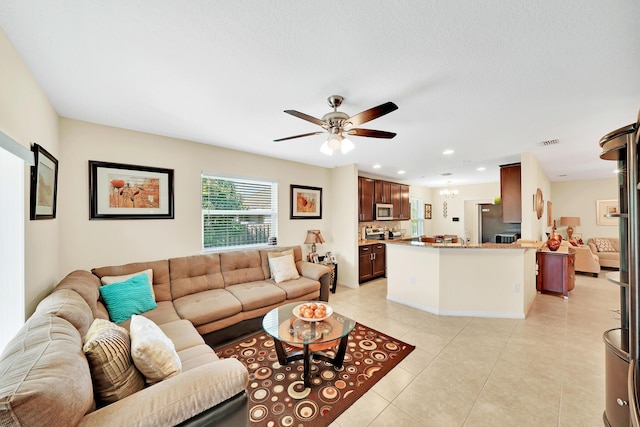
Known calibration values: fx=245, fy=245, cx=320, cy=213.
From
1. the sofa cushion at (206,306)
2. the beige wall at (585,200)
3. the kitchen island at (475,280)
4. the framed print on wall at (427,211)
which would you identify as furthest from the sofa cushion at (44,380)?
the beige wall at (585,200)

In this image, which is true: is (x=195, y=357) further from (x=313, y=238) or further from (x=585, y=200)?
(x=585, y=200)

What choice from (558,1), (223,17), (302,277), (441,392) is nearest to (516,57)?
(558,1)

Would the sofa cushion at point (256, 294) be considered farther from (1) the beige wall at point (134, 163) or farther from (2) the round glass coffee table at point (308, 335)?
(1) the beige wall at point (134, 163)

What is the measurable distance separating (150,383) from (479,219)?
905 centimetres

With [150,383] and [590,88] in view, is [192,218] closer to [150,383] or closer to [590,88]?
[150,383]

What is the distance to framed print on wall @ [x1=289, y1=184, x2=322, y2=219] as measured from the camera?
458 cm

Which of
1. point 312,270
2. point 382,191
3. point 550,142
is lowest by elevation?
point 312,270

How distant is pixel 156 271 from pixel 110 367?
6.43ft

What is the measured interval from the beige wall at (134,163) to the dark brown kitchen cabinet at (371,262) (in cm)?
257

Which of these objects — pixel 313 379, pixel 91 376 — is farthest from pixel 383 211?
pixel 91 376

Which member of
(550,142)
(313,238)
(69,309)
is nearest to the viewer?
(69,309)

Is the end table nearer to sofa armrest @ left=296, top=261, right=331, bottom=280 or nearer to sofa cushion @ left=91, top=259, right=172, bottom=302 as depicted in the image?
sofa armrest @ left=296, top=261, right=331, bottom=280

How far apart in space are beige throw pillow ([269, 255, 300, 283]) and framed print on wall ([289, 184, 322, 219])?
1.01 meters

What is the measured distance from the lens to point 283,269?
3.65 metres
